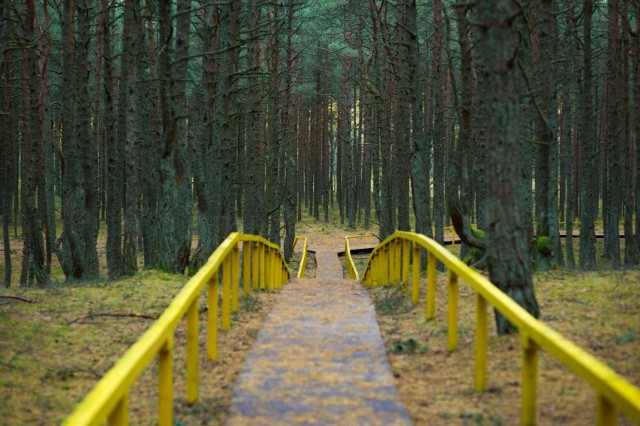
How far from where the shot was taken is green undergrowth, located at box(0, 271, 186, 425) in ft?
18.7

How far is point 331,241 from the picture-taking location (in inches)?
1668

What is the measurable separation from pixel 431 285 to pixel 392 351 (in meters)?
1.33

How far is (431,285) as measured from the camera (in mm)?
8523

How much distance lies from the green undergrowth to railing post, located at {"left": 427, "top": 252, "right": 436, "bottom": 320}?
352 centimetres

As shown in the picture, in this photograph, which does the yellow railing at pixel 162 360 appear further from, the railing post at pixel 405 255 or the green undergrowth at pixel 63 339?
the railing post at pixel 405 255

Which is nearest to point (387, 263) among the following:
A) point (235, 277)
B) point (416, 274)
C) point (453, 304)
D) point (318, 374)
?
point (416, 274)

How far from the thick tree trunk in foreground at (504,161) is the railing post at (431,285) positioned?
1279 mm

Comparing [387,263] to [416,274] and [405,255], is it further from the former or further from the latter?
[416,274]

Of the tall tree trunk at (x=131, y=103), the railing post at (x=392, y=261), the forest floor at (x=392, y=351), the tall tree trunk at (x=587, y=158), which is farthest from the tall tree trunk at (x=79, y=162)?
the tall tree trunk at (x=587, y=158)

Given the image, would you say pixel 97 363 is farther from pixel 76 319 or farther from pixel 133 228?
pixel 133 228

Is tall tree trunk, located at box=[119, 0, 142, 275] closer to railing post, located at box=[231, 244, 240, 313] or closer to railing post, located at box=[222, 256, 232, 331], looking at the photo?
railing post, located at box=[231, 244, 240, 313]

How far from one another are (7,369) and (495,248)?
190 inches

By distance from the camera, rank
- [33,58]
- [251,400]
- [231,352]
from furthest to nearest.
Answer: [33,58] → [231,352] → [251,400]

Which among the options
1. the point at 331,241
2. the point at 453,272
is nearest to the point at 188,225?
the point at 453,272
